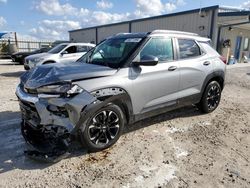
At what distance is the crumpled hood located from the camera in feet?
10.8

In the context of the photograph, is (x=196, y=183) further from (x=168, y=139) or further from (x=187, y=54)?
(x=187, y=54)

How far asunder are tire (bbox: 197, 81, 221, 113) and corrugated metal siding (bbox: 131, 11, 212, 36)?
43.5ft

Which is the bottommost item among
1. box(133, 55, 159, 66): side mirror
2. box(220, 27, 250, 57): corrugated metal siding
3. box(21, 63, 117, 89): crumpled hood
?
box(21, 63, 117, 89): crumpled hood

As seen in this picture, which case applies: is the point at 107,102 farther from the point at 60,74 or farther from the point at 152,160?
the point at 152,160

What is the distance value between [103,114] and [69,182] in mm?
1071

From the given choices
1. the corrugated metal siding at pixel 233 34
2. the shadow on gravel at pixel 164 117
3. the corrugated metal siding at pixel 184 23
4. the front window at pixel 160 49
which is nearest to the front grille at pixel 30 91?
the front window at pixel 160 49

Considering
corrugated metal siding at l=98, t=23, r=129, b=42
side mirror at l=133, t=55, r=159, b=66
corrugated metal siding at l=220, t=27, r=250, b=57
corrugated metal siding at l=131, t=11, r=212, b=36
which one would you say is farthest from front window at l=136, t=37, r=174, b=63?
corrugated metal siding at l=98, t=23, r=129, b=42

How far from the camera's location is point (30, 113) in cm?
339

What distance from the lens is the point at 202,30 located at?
18.0m

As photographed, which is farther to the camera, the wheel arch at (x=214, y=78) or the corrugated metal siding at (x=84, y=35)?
the corrugated metal siding at (x=84, y=35)

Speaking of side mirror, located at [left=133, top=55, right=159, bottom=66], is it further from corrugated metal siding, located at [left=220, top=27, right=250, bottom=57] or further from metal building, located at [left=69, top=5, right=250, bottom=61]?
corrugated metal siding, located at [left=220, top=27, right=250, bottom=57]

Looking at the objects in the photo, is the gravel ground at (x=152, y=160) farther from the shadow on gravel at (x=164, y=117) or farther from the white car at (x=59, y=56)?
the white car at (x=59, y=56)

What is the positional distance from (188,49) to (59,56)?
272 inches

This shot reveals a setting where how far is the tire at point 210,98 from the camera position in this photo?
17.7 ft
